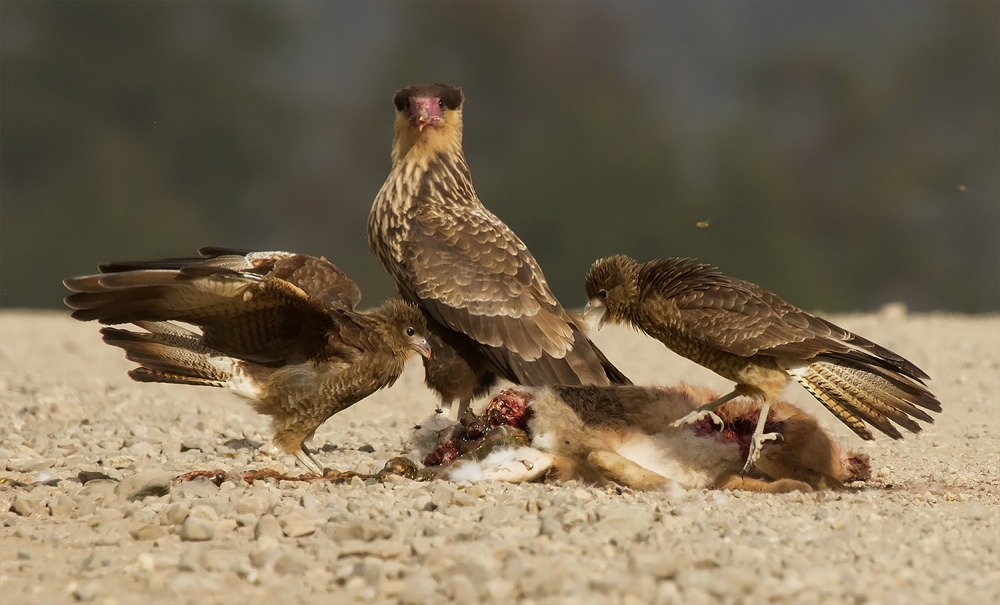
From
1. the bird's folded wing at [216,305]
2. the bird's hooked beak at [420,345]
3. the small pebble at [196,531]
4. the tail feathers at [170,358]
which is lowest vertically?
the small pebble at [196,531]

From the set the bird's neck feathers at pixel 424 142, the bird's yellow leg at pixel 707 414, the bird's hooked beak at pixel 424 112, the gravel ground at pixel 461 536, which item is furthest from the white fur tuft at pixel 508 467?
the bird's hooked beak at pixel 424 112

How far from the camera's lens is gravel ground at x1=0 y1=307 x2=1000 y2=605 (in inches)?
168

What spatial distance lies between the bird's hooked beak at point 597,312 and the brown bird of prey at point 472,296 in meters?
0.33

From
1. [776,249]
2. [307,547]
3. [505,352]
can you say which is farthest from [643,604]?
[776,249]

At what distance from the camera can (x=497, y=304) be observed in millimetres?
7168

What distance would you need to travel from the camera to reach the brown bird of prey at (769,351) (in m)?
6.07

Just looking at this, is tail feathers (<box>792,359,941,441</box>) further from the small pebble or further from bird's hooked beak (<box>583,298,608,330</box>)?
the small pebble

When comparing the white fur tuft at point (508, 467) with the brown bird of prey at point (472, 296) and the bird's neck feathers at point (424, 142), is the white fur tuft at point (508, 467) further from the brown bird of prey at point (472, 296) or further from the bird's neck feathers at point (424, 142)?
the bird's neck feathers at point (424, 142)

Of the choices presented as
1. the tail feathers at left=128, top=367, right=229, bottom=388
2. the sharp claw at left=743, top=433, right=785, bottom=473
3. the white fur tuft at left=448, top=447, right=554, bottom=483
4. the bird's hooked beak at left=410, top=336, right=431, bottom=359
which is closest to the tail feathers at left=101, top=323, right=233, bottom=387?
the tail feathers at left=128, top=367, right=229, bottom=388

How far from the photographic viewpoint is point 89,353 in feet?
41.1

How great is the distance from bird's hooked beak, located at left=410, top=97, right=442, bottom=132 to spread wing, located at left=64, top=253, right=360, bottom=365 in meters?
1.62

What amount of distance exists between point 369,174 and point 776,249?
535 inches

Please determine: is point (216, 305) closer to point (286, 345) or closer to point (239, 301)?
point (239, 301)

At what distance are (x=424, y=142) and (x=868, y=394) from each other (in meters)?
3.03
